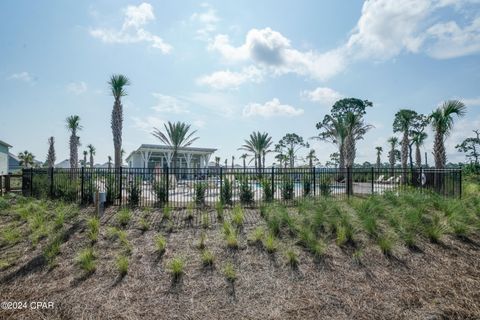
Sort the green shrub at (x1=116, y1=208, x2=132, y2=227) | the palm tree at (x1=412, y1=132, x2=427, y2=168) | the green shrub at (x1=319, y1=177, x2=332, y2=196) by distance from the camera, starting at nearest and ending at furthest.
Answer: the green shrub at (x1=116, y1=208, x2=132, y2=227) < the green shrub at (x1=319, y1=177, x2=332, y2=196) < the palm tree at (x1=412, y1=132, x2=427, y2=168)

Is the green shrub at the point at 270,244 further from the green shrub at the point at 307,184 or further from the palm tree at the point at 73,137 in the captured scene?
the palm tree at the point at 73,137

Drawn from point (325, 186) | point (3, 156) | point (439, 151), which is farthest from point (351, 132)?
point (3, 156)

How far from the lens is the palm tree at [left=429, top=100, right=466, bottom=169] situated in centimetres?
1327

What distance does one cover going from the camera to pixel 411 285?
476cm

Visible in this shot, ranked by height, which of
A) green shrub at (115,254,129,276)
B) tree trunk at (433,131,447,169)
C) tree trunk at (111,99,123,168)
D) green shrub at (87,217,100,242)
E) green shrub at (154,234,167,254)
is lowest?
green shrub at (115,254,129,276)

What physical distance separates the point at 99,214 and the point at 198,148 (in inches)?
871

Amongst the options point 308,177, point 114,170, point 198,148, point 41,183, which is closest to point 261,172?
point 308,177

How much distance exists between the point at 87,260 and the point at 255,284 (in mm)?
3283

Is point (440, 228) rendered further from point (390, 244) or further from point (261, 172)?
point (261, 172)

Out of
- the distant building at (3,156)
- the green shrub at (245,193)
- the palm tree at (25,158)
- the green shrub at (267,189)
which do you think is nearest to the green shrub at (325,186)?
the green shrub at (267,189)

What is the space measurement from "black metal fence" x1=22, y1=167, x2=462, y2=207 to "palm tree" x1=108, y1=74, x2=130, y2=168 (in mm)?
8379

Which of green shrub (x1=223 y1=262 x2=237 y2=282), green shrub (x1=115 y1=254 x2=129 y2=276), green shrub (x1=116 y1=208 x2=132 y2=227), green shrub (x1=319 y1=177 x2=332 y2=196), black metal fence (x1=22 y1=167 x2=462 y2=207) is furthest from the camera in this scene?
green shrub (x1=319 y1=177 x2=332 y2=196)

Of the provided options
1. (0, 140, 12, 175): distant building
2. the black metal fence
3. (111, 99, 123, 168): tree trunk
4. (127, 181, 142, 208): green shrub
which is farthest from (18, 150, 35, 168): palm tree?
(127, 181, 142, 208): green shrub

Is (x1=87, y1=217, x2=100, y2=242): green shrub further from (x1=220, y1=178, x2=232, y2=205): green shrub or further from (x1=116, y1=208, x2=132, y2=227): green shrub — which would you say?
(x1=220, y1=178, x2=232, y2=205): green shrub
